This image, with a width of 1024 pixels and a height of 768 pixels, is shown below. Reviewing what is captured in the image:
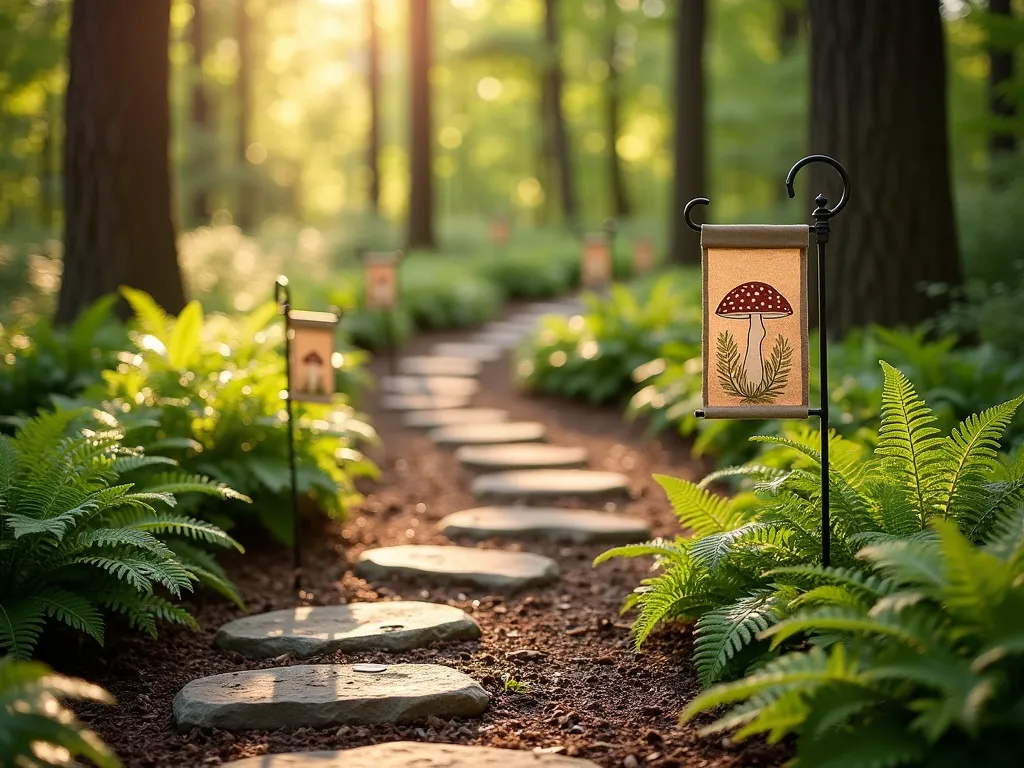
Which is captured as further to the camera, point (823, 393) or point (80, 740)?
point (823, 393)

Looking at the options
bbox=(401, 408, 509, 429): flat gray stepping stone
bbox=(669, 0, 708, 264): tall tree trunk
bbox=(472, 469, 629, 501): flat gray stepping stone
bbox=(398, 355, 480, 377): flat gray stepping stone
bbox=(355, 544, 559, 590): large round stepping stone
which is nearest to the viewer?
bbox=(355, 544, 559, 590): large round stepping stone

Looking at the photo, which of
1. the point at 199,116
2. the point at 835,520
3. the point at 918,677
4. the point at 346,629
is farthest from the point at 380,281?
the point at 199,116

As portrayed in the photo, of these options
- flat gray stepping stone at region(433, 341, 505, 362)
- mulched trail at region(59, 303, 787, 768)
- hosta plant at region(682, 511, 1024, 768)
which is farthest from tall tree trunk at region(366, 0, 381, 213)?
hosta plant at region(682, 511, 1024, 768)

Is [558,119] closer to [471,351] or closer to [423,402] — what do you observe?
[471,351]

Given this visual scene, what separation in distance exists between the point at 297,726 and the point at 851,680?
166 cm

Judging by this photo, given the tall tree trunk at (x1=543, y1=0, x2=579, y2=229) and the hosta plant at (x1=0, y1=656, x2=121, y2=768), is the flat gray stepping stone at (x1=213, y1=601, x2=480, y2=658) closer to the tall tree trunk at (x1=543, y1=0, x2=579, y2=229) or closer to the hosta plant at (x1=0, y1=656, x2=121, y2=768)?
the hosta plant at (x1=0, y1=656, x2=121, y2=768)

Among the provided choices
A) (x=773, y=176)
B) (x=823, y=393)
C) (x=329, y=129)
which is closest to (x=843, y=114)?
(x=823, y=393)

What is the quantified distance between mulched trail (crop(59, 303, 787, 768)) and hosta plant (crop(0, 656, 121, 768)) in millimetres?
769

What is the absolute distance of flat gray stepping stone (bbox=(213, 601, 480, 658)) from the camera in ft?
12.9

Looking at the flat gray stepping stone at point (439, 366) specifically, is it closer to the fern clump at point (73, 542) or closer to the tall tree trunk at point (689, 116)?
the tall tree trunk at point (689, 116)

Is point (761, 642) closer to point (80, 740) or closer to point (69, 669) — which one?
point (80, 740)

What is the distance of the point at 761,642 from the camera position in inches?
138

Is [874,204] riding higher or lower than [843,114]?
lower

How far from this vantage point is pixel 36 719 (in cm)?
233
